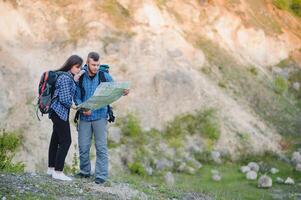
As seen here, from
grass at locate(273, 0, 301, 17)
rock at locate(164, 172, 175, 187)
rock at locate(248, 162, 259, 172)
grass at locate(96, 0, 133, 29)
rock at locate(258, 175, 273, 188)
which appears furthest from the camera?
grass at locate(273, 0, 301, 17)

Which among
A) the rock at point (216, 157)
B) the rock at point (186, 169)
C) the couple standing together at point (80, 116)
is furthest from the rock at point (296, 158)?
the couple standing together at point (80, 116)

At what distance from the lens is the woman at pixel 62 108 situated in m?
8.07

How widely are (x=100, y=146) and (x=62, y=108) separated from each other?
955mm

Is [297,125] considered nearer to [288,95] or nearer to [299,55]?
[288,95]

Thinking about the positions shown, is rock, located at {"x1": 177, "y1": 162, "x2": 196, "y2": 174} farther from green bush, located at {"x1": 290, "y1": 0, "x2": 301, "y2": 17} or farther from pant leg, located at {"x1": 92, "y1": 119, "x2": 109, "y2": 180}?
green bush, located at {"x1": 290, "y1": 0, "x2": 301, "y2": 17}

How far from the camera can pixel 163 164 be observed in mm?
18438

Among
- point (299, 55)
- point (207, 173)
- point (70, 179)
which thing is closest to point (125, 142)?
point (207, 173)

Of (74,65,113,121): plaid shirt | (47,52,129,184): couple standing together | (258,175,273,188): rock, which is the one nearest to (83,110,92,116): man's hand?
(47,52,129,184): couple standing together

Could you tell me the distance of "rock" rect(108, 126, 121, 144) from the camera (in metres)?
18.6

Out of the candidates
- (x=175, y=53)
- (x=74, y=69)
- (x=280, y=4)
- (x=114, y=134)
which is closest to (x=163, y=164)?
(x=114, y=134)

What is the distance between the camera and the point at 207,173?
1850cm

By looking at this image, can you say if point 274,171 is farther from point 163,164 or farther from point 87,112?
point 87,112

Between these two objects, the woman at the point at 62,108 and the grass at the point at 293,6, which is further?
the grass at the point at 293,6

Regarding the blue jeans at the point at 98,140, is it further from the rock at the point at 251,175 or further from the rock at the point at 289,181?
the rock at the point at 289,181
